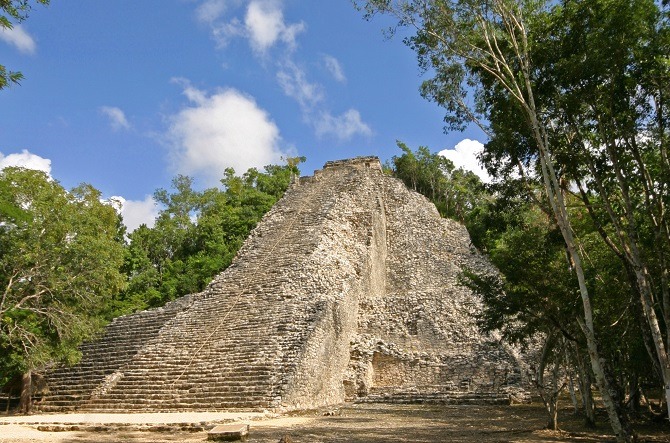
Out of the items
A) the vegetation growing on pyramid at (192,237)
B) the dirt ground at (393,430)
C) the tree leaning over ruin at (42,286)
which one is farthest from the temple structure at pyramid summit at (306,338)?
the vegetation growing on pyramid at (192,237)

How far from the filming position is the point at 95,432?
8.53 metres

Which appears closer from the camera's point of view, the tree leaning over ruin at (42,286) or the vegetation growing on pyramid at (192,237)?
the tree leaning over ruin at (42,286)

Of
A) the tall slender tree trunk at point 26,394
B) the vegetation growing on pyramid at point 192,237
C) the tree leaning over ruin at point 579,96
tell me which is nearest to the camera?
the tree leaning over ruin at point 579,96

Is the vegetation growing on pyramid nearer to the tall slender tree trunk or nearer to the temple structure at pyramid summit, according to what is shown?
the temple structure at pyramid summit

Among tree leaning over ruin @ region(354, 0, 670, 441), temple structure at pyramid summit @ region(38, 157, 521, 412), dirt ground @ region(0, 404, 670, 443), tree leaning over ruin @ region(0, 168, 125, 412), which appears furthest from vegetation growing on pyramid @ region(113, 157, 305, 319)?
tree leaning over ruin @ region(354, 0, 670, 441)

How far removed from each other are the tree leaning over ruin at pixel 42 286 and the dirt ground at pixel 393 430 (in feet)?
10.3

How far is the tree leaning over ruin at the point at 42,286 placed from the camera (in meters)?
12.2

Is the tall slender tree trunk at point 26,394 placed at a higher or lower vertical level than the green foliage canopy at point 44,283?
lower

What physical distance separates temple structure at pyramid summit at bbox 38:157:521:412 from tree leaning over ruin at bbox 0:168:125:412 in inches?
54.3

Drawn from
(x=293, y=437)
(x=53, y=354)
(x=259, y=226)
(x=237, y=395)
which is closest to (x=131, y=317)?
(x=53, y=354)

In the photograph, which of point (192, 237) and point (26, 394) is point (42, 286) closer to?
point (26, 394)

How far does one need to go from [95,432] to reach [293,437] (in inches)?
132

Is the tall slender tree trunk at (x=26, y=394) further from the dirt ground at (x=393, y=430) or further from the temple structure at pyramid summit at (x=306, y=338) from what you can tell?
the dirt ground at (x=393, y=430)

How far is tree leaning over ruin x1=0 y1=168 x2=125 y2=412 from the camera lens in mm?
12195
